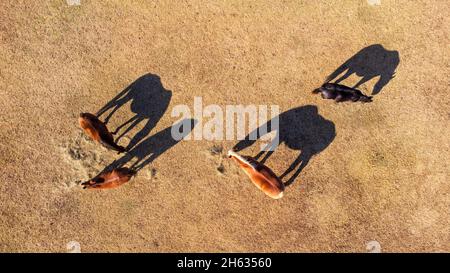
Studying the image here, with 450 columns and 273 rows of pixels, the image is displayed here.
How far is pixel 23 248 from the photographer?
30.2 ft

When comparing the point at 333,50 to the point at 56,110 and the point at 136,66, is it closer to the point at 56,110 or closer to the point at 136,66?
the point at 136,66

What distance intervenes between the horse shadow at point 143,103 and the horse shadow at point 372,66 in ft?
14.4

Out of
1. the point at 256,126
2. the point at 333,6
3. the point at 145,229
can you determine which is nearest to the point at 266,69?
the point at 256,126

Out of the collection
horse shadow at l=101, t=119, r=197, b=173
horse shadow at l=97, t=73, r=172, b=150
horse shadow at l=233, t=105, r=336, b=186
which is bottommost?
horse shadow at l=233, t=105, r=336, b=186

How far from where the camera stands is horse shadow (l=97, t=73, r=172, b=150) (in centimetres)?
923

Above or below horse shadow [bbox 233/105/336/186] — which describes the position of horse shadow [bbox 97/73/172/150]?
above

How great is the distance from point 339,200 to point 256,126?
9.49 ft

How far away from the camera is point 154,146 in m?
9.23
